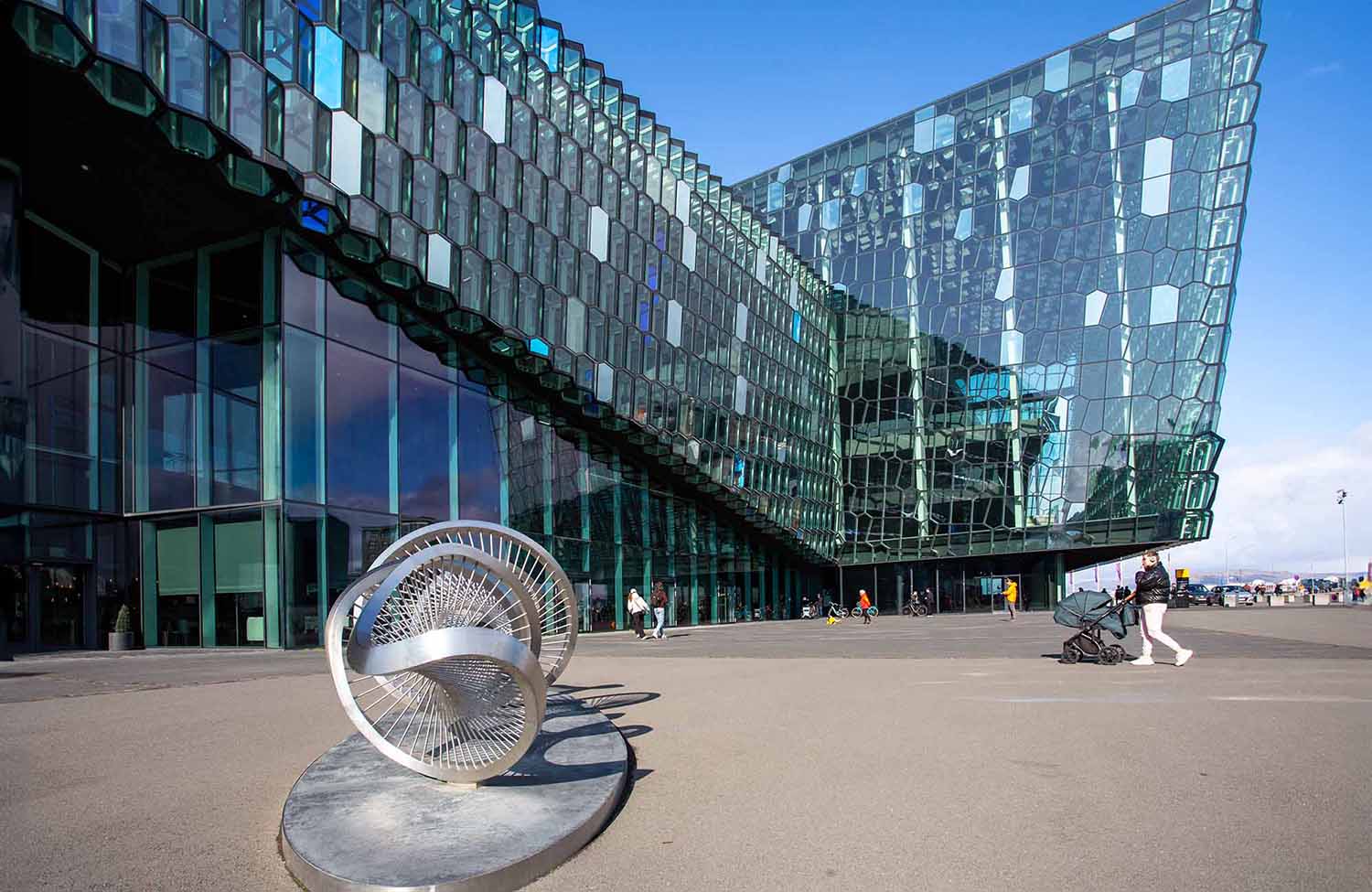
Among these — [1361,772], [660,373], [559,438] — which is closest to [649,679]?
[1361,772]

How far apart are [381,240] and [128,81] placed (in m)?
6.37

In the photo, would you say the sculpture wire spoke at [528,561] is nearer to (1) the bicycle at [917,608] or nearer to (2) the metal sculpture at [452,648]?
(2) the metal sculpture at [452,648]

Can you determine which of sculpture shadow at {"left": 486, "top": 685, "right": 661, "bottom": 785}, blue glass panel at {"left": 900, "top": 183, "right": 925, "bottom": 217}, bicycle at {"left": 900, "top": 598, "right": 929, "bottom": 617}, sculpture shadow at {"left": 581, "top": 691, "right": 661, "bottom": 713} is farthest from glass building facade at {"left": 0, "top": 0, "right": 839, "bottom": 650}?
blue glass panel at {"left": 900, "top": 183, "right": 925, "bottom": 217}

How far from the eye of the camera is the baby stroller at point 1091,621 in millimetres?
15602

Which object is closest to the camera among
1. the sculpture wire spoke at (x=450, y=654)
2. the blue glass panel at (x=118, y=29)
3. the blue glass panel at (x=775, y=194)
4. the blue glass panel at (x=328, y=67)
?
the sculpture wire spoke at (x=450, y=654)

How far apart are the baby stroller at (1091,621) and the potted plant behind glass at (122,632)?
2005cm

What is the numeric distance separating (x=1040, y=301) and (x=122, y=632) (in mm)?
44879

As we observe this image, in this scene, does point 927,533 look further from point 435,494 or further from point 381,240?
point 381,240

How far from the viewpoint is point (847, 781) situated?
6.65m

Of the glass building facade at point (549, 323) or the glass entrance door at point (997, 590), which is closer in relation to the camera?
the glass building facade at point (549, 323)

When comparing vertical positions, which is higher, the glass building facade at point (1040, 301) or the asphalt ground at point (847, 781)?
the glass building facade at point (1040, 301)

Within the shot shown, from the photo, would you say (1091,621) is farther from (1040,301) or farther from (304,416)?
(1040,301)

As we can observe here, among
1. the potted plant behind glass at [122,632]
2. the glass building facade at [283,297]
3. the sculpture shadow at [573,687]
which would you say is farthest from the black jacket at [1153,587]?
the potted plant behind glass at [122,632]

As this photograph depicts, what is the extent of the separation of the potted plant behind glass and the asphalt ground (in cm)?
963
